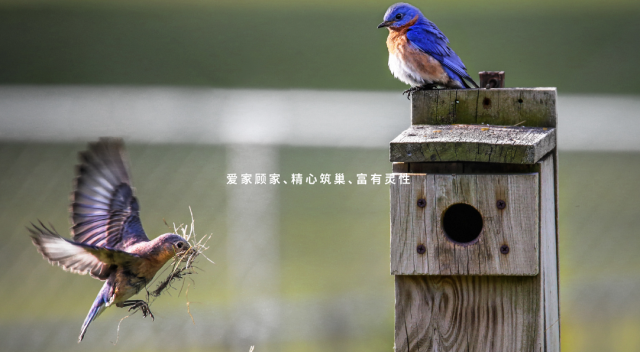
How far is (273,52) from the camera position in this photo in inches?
582

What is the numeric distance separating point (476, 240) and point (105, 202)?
5.66ft

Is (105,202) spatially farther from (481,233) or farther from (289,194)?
(289,194)

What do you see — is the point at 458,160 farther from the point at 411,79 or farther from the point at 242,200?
the point at 242,200

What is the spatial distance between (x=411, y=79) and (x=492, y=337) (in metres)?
1.63

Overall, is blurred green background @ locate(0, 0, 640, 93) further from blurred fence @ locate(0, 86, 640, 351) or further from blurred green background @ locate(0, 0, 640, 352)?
blurred fence @ locate(0, 86, 640, 351)

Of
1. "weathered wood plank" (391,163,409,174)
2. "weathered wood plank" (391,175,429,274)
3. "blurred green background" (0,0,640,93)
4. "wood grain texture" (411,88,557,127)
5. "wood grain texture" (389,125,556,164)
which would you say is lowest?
"weathered wood plank" (391,175,429,274)

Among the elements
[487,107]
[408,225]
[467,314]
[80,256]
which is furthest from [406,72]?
[80,256]

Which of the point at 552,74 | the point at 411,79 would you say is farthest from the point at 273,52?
the point at 411,79

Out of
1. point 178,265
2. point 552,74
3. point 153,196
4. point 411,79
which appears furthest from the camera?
point 552,74

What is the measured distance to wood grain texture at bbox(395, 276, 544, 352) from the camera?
6.98 ft

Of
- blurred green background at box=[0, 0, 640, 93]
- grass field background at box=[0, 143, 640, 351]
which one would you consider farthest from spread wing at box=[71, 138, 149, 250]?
blurred green background at box=[0, 0, 640, 93]

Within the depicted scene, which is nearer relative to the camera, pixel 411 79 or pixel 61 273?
pixel 411 79

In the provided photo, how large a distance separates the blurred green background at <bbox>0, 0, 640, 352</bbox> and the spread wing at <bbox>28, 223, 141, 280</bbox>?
8.92ft

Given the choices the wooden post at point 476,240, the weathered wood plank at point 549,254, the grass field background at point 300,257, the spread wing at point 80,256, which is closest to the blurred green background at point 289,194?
the grass field background at point 300,257
